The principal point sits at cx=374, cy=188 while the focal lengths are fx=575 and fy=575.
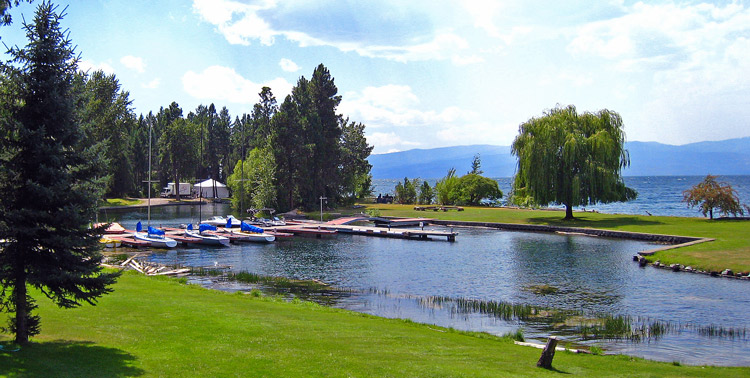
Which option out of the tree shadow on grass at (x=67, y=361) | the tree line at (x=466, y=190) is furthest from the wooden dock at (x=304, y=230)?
the tree shadow on grass at (x=67, y=361)

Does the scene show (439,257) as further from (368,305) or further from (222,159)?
(222,159)

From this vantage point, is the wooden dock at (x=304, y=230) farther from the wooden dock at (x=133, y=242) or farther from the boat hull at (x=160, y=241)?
the wooden dock at (x=133, y=242)

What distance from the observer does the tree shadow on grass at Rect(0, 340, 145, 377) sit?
12.0 metres

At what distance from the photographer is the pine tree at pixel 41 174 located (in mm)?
13359

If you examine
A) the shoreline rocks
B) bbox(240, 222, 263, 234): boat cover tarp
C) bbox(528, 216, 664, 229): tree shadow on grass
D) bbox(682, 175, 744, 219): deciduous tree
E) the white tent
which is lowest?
the shoreline rocks

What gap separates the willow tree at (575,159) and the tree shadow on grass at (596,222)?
2.10 metres

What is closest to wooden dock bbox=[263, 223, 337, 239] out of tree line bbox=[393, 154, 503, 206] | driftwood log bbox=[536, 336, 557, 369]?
tree line bbox=[393, 154, 503, 206]

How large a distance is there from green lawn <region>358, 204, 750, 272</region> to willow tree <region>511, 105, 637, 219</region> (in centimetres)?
300

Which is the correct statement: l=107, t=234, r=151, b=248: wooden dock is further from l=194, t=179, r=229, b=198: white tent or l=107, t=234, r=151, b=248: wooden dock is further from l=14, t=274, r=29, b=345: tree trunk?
l=194, t=179, r=229, b=198: white tent

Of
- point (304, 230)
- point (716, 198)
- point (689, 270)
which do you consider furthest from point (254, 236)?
point (716, 198)

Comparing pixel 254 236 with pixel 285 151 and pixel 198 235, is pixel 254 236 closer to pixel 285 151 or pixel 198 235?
pixel 198 235

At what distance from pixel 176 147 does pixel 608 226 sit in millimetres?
86904

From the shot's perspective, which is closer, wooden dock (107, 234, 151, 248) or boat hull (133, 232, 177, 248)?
wooden dock (107, 234, 151, 248)

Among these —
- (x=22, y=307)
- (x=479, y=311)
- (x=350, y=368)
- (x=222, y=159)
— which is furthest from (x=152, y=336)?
(x=222, y=159)
